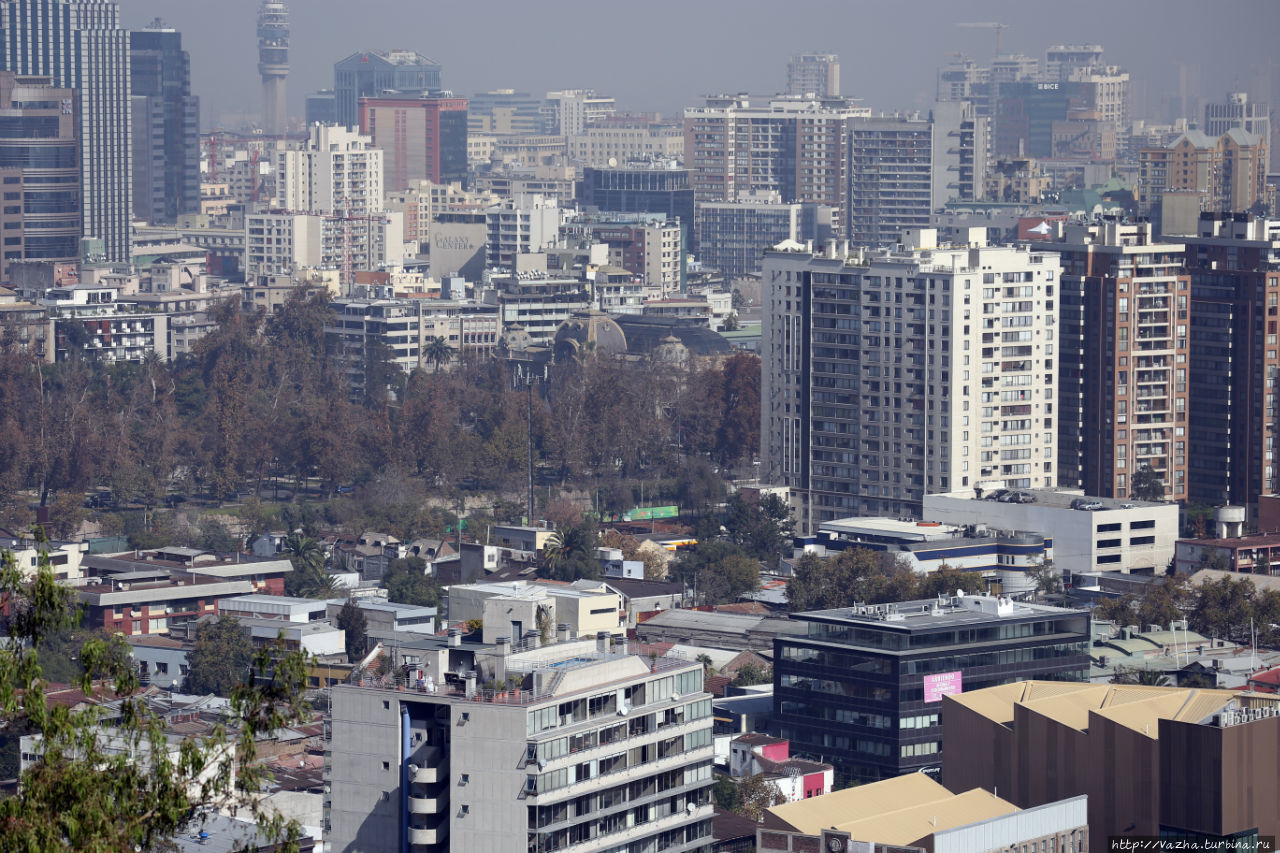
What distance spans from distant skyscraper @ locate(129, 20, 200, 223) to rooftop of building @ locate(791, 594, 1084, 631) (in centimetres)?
9027

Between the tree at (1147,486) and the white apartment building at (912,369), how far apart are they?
100.0 inches

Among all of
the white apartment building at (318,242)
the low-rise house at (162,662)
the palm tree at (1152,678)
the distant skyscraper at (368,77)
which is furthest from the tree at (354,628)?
the distant skyscraper at (368,77)

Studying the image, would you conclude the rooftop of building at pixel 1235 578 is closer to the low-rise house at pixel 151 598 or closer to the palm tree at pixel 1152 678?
the palm tree at pixel 1152 678

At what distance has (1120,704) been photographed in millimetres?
26406

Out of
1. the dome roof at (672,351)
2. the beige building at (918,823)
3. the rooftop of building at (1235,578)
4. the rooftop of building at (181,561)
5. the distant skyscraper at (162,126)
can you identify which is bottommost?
the rooftop of building at (1235,578)

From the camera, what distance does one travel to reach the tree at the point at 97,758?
1227 cm

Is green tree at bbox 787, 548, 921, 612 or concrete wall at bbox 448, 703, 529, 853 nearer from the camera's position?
concrete wall at bbox 448, 703, 529, 853

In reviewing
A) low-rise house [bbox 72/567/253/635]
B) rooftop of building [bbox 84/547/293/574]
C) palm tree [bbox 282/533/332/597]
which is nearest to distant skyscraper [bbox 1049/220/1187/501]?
palm tree [bbox 282/533/332/597]

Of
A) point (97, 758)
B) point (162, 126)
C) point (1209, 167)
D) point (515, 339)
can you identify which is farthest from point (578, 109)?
point (97, 758)

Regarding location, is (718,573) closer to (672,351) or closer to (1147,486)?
(1147,486)

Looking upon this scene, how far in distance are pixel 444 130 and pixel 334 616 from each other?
326ft

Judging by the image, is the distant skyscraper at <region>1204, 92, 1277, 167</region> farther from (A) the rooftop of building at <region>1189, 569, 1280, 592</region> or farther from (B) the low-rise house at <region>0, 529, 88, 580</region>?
(B) the low-rise house at <region>0, 529, 88, 580</region>

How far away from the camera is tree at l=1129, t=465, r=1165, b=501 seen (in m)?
52.0

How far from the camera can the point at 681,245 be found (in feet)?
322
